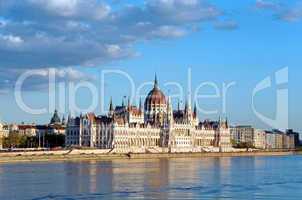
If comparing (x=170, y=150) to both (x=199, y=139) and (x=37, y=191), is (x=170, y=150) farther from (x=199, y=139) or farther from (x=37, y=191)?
(x=37, y=191)

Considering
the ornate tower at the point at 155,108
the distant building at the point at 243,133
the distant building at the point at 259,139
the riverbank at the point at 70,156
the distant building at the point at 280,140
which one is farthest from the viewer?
the distant building at the point at 280,140

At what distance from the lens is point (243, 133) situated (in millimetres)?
165625

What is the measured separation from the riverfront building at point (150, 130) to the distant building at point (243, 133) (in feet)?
79.2

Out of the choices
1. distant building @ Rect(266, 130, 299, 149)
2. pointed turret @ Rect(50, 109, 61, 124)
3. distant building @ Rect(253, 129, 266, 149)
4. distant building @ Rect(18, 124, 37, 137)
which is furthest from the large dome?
distant building @ Rect(266, 130, 299, 149)

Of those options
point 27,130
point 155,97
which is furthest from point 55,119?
point 155,97

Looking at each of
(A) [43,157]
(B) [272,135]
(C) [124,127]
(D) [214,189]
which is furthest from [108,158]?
(B) [272,135]

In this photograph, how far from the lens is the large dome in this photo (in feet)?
396

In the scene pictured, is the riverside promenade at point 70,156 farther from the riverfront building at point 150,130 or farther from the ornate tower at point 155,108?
the ornate tower at point 155,108

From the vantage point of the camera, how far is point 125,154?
92.4m

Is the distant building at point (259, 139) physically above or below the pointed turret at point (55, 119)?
below

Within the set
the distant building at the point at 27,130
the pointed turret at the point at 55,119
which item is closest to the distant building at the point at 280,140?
the pointed turret at the point at 55,119

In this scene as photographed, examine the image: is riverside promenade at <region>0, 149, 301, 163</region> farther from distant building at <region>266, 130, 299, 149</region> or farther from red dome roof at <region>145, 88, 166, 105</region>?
distant building at <region>266, 130, 299, 149</region>

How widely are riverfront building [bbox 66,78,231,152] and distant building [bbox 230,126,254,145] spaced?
24.1m

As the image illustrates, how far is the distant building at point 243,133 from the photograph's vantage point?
534ft
